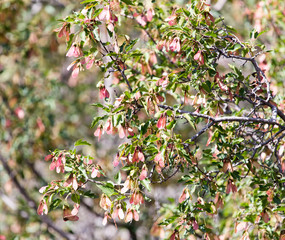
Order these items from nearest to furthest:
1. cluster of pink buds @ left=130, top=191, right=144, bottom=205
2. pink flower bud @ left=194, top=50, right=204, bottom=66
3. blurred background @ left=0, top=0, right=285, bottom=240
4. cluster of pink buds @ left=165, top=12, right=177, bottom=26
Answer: cluster of pink buds @ left=130, top=191, right=144, bottom=205 → pink flower bud @ left=194, top=50, right=204, bottom=66 → cluster of pink buds @ left=165, top=12, right=177, bottom=26 → blurred background @ left=0, top=0, right=285, bottom=240

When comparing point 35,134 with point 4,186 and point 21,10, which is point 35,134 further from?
point 21,10

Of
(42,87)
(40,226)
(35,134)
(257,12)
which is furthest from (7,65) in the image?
(257,12)

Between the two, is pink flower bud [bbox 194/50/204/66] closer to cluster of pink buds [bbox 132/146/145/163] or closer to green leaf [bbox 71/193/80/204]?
cluster of pink buds [bbox 132/146/145/163]

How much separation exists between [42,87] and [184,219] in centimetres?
321

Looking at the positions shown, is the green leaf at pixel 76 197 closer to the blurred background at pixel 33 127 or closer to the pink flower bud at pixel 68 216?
the pink flower bud at pixel 68 216

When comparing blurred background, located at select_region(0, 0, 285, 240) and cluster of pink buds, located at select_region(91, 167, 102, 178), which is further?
blurred background, located at select_region(0, 0, 285, 240)

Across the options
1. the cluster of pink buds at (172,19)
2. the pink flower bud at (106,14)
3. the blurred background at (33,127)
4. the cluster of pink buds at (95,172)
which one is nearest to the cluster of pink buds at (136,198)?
the cluster of pink buds at (95,172)

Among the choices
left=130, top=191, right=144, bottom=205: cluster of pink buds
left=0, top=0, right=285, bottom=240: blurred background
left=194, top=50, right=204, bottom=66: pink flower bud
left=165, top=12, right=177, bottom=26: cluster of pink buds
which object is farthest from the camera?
left=0, top=0, right=285, bottom=240: blurred background

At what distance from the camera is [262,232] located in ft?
7.22

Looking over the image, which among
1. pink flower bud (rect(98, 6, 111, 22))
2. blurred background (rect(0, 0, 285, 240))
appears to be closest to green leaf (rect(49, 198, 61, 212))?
pink flower bud (rect(98, 6, 111, 22))

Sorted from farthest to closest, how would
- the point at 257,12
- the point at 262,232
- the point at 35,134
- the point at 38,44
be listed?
1. the point at 38,44
2. the point at 35,134
3. the point at 257,12
4. the point at 262,232

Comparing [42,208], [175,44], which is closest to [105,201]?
[42,208]

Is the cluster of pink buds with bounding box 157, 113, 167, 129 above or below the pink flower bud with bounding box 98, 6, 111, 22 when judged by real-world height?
below

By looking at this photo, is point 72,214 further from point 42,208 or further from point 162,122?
point 162,122
